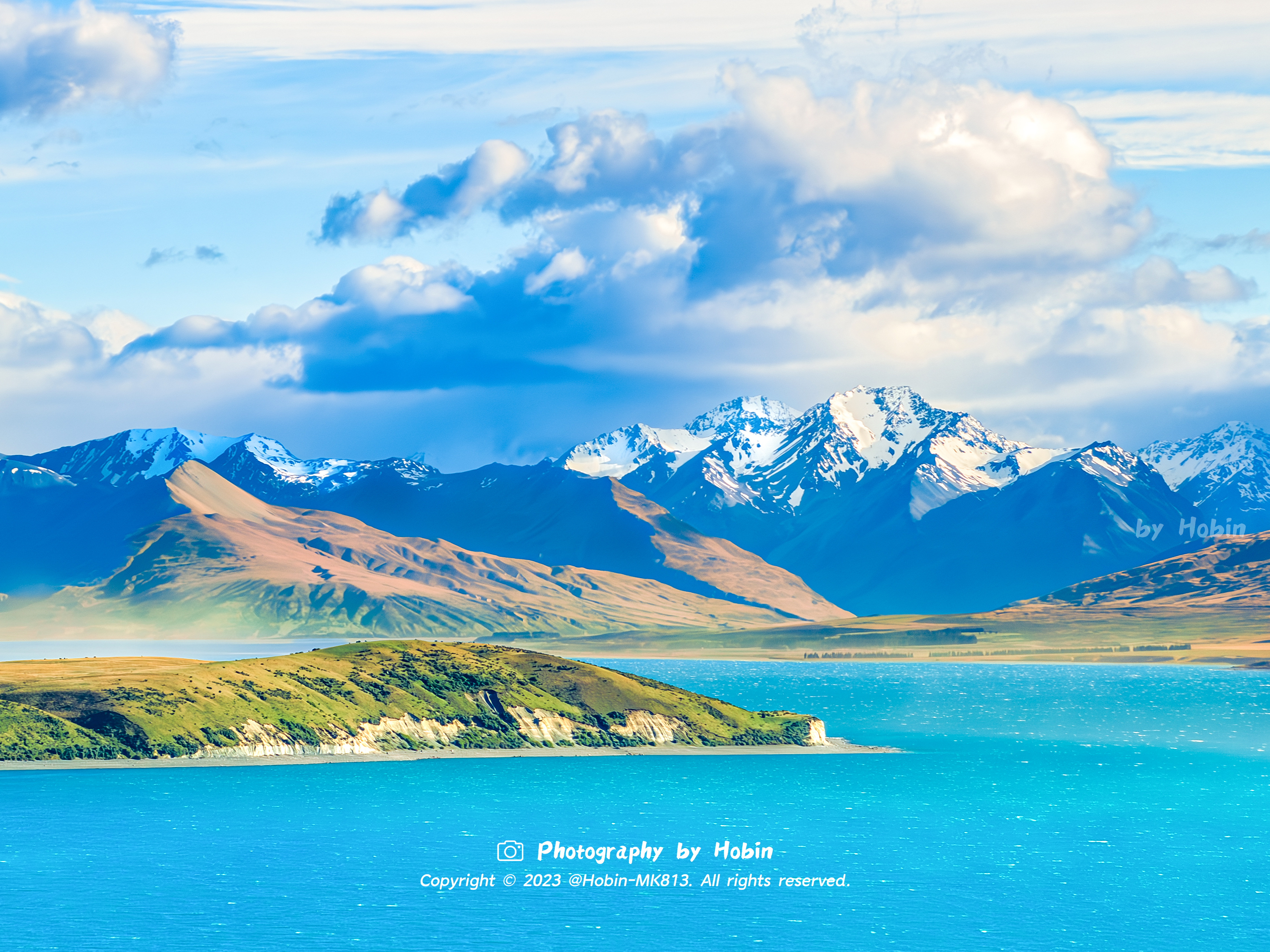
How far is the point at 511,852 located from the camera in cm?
11844

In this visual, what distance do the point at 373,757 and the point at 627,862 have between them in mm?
76543

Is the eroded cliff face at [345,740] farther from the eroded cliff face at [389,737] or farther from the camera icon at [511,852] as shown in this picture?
the camera icon at [511,852]

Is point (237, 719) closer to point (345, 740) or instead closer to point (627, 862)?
point (345, 740)

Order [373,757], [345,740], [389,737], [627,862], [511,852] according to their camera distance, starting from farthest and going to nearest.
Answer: [389,737] → [345,740] → [373,757] → [511,852] → [627,862]

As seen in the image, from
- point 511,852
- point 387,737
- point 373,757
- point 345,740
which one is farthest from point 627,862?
point 387,737

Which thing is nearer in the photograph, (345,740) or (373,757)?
(373,757)

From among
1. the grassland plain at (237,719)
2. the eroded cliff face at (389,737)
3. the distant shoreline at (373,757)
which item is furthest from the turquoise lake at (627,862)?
the grassland plain at (237,719)

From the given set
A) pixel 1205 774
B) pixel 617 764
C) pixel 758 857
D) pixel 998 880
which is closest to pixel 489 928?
pixel 758 857

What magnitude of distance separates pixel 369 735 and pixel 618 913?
314ft

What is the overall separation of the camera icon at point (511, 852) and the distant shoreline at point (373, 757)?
5883 centimetres

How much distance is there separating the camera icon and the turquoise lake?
91cm

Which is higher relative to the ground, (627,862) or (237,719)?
(237,719)

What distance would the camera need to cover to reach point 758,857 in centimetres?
11788

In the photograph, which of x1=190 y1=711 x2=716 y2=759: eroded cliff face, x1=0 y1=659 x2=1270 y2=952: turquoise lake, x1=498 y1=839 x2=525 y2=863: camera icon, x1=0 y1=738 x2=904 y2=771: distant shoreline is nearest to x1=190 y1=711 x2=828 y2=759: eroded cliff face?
x1=190 y1=711 x2=716 y2=759: eroded cliff face
